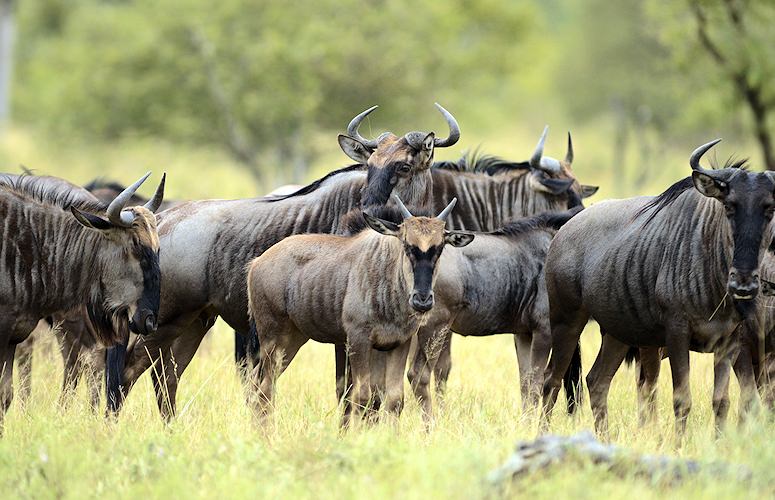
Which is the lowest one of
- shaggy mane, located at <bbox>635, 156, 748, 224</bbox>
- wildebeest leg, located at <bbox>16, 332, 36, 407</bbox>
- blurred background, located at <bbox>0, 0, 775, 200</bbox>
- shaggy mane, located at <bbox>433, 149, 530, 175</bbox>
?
wildebeest leg, located at <bbox>16, 332, 36, 407</bbox>

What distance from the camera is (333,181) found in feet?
29.9

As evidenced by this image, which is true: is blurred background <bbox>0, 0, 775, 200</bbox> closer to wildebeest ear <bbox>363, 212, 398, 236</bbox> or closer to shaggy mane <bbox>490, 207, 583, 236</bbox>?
shaggy mane <bbox>490, 207, 583, 236</bbox>

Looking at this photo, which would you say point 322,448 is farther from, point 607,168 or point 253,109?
point 607,168

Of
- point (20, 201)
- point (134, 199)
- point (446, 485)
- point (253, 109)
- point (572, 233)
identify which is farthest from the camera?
point (253, 109)

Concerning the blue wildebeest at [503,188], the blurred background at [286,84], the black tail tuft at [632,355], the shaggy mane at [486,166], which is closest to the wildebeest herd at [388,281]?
the black tail tuft at [632,355]

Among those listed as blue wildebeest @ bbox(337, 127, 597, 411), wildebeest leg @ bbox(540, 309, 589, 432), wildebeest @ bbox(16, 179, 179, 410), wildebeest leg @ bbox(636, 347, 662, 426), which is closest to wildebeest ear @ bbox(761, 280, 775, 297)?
wildebeest leg @ bbox(636, 347, 662, 426)

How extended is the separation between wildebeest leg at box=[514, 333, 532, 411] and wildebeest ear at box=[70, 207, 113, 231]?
10.5 ft

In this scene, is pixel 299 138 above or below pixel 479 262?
above

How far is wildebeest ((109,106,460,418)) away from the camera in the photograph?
340 inches

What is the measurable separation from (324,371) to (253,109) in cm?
1620

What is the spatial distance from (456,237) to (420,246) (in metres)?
0.38

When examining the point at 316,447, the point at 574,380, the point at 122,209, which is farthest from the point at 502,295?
the point at 316,447

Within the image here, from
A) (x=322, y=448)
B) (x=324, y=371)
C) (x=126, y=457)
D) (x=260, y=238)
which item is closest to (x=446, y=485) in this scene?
(x=322, y=448)

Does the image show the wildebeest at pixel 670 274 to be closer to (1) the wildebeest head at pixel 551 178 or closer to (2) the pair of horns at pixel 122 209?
(1) the wildebeest head at pixel 551 178
